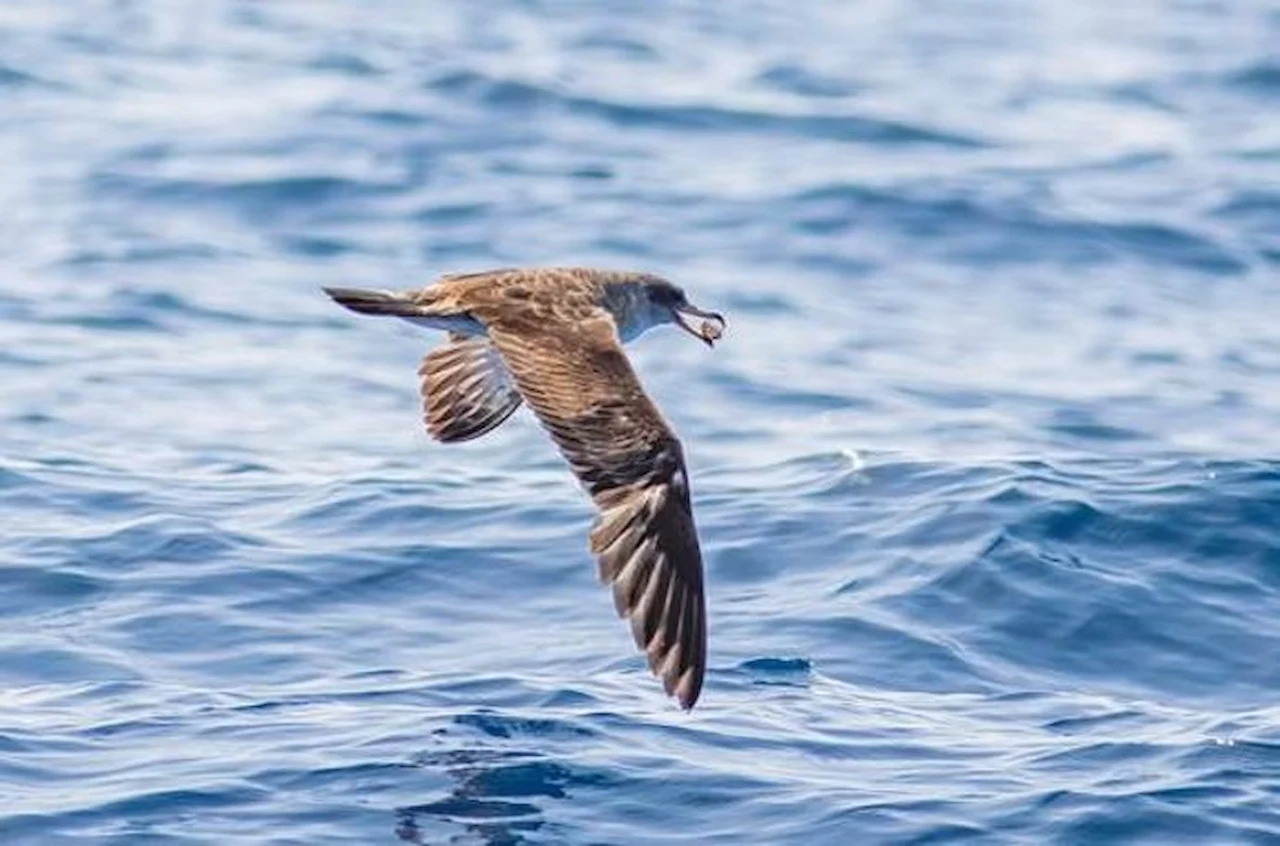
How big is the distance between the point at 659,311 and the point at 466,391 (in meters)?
0.66

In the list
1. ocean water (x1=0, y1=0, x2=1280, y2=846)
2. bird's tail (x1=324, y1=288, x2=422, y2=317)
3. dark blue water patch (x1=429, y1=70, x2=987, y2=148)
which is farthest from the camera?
dark blue water patch (x1=429, y1=70, x2=987, y2=148)

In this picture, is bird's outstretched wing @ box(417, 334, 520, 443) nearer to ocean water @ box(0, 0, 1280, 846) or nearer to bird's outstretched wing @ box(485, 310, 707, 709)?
ocean water @ box(0, 0, 1280, 846)

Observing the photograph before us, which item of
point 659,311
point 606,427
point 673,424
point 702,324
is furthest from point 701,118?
point 606,427

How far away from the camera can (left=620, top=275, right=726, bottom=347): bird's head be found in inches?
352

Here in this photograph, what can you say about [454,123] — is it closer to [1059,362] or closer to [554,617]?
[1059,362]

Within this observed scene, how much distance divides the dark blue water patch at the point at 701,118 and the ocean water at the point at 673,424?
0.05 m

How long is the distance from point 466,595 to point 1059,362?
175 inches

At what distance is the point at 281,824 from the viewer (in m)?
7.29

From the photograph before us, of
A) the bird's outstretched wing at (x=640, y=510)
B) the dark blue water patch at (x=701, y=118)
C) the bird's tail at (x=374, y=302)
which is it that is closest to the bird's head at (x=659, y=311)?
the bird's tail at (x=374, y=302)

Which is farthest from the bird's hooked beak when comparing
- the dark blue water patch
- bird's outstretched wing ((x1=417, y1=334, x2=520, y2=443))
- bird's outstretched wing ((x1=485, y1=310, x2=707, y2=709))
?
the dark blue water patch

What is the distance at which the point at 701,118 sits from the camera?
1786 cm

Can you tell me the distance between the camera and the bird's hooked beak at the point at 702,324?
29.5 ft

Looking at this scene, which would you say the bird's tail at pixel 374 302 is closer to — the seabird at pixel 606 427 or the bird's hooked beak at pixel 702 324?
the seabird at pixel 606 427

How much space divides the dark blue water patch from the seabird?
917 cm
